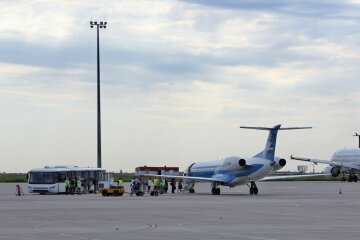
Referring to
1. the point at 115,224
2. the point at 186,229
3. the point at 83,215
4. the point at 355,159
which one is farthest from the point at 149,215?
the point at 355,159

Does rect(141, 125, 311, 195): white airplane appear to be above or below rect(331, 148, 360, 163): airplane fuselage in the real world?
below

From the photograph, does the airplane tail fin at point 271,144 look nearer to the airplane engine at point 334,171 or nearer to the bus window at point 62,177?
the bus window at point 62,177

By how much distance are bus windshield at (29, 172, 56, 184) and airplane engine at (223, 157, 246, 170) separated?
15660 millimetres

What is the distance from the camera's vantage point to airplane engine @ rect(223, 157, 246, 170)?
76875 millimetres

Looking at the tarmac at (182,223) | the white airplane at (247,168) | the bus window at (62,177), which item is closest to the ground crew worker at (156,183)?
the white airplane at (247,168)

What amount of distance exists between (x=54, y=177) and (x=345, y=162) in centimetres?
6610

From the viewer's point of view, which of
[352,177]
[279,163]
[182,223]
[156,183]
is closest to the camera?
[182,223]

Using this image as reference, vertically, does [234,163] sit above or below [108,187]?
above

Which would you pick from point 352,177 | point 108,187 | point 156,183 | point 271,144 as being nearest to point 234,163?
point 271,144

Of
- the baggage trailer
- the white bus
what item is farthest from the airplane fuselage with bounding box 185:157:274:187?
the white bus

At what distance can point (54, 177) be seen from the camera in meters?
82.2

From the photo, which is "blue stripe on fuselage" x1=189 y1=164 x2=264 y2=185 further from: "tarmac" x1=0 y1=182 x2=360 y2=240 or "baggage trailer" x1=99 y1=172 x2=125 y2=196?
"tarmac" x1=0 y1=182 x2=360 y2=240

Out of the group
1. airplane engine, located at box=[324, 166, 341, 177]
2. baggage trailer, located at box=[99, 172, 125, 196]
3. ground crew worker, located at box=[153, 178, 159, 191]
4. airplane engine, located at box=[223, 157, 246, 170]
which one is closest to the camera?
baggage trailer, located at box=[99, 172, 125, 196]

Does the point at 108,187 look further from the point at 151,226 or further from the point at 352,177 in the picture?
the point at 352,177
